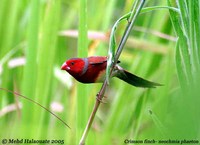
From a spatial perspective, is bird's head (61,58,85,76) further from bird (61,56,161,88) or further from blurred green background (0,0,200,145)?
blurred green background (0,0,200,145)

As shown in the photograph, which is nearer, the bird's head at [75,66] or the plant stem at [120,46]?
the plant stem at [120,46]

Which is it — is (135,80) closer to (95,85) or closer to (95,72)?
(95,72)

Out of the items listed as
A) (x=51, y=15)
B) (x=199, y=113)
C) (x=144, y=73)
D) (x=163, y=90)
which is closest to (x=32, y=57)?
(x=51, y=15)

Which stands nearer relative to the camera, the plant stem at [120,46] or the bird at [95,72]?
the plant stem at [120,46]

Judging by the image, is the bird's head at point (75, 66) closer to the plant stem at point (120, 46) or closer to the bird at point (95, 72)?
the bird at point (95, 72)

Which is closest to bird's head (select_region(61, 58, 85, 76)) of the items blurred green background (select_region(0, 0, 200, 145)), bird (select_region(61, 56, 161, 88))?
bird (select_region(61, 56, 161, 88))

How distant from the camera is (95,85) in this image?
156cm

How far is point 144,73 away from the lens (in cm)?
160

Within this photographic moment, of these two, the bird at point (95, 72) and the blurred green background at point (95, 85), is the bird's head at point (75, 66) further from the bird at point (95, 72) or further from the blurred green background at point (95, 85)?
the blurred green background at point (95, 85)

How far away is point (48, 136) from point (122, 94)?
0.38 metres

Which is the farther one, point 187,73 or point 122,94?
A: point 122,94

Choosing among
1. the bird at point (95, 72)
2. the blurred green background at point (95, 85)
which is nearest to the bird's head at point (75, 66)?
the bird at point (95, 72)

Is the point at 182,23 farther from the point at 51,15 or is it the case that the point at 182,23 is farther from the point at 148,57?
the point at 148,57

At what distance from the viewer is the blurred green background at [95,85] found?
743 mm
